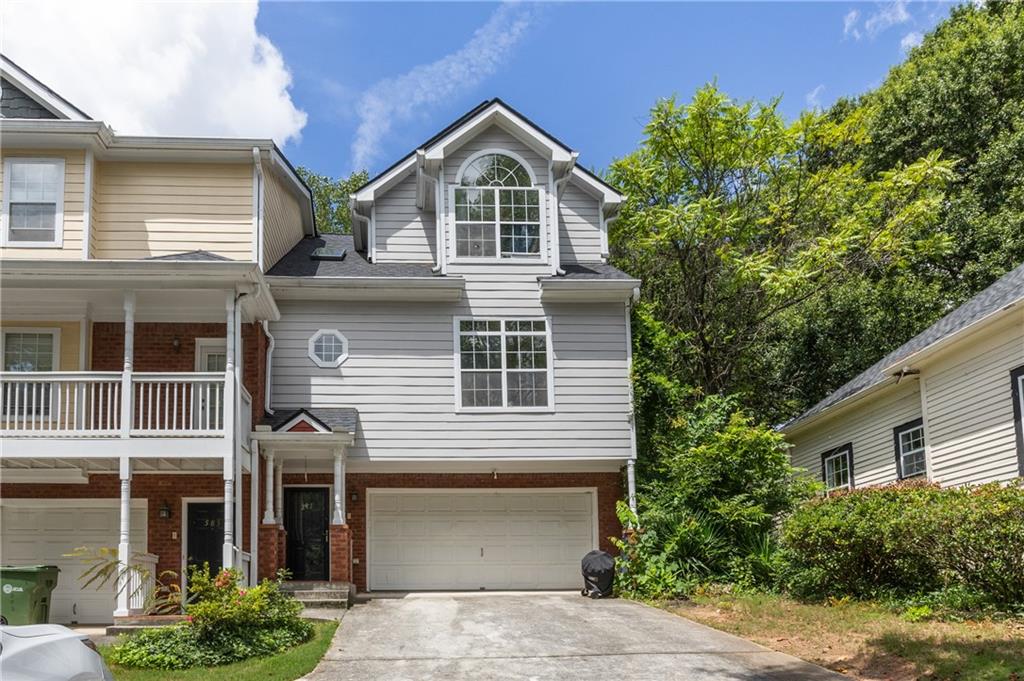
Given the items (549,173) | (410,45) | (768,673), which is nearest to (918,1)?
(549,173)

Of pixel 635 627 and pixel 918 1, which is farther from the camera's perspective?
pixel 918 1

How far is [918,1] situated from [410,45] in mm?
22729

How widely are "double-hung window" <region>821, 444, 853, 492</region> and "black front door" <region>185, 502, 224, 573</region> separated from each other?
11749 millimetres

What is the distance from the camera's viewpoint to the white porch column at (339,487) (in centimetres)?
1759

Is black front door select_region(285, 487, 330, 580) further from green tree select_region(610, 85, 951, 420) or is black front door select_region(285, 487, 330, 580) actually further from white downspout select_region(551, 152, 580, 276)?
green tree select_region(610, 85, 951, 420)

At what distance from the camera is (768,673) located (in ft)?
34.0

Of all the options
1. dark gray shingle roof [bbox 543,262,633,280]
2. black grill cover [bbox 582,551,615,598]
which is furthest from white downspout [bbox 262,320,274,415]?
black grill cover [bbox 582,551,615,598]

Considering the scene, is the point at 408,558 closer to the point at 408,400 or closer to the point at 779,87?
the point at 408,400

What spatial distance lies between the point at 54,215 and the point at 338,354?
5458 mm

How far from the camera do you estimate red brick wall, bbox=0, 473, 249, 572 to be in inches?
692

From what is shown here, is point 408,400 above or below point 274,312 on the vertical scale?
below

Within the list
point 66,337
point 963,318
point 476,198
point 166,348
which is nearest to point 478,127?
point 476,198

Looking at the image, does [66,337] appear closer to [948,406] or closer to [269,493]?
[269,493]

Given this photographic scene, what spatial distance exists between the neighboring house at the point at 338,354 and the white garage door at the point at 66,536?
0.13 feet
